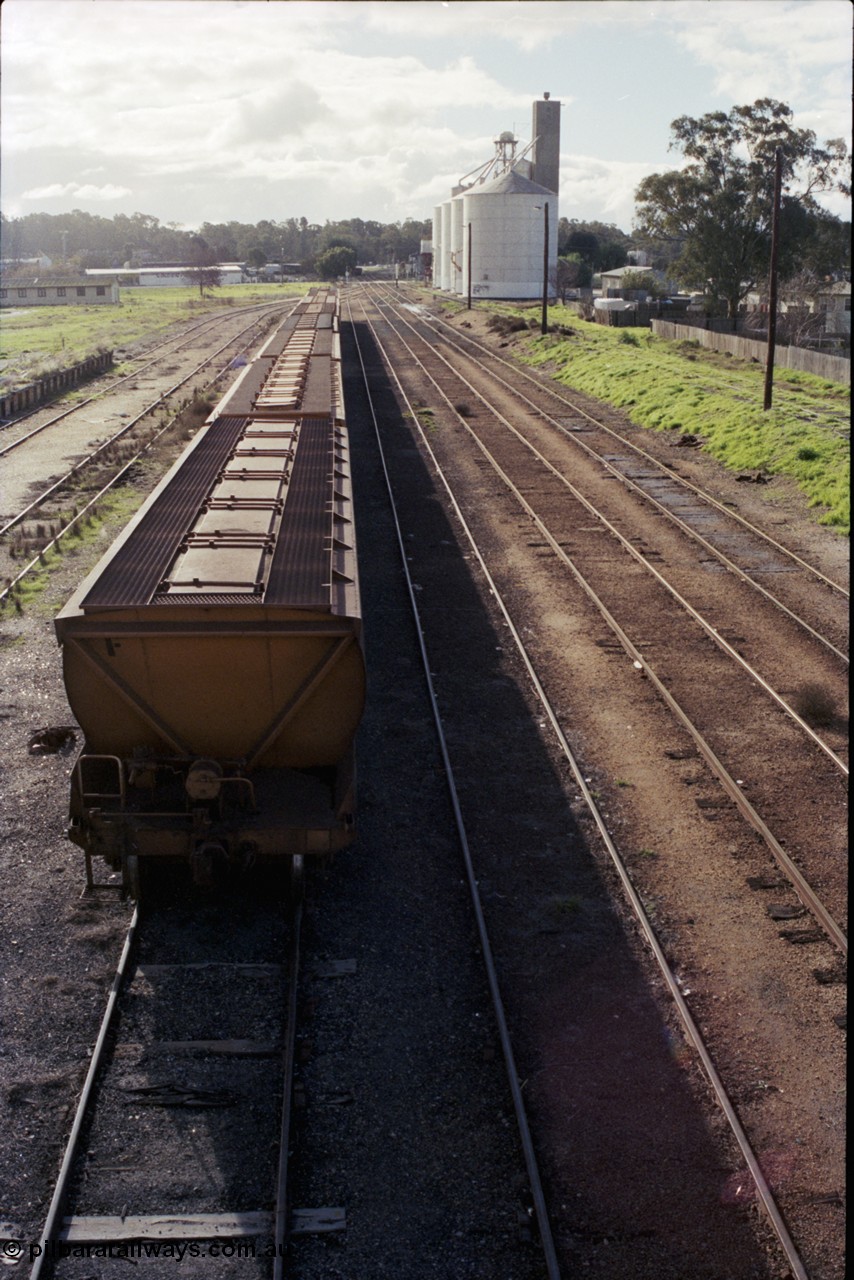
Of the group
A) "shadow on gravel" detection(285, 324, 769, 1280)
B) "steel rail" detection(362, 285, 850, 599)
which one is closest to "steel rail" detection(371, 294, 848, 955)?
"shadow on gravel" detection(285, 324, 769, 1280)

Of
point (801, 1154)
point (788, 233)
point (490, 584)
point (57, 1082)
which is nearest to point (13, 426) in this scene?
point (490, 584)

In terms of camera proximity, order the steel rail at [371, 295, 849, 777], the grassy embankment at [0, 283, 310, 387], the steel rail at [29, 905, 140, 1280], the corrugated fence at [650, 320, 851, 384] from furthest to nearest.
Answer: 1. the grassy embankment at [0, 283, 310, 387]
2. the corrugated fence at [650, 320, 851, 384]
3. the steel rail at [371, 295, 849, 777]
4. the steel rail at [29, 905, 140, 1280]

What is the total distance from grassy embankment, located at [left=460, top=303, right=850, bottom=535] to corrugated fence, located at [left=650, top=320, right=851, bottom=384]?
0.69 m

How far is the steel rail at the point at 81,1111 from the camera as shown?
20.5 ft

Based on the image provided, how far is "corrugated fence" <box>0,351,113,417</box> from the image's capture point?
40.0m

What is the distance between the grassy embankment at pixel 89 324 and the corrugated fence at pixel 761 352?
31.2 meters

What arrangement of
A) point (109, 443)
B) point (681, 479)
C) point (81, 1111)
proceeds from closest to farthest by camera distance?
point (81, 1111) < point (681, 479) < point (109, 443)

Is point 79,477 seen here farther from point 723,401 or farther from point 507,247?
point 507,247

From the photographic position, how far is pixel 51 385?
44375 millimetres

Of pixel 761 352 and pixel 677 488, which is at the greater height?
pixel 761 352

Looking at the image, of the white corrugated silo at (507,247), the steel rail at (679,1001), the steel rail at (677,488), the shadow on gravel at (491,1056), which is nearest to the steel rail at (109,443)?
the steel rail at (677,488)

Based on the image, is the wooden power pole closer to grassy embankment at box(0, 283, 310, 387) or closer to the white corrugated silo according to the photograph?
grassy embankment at box(0, 283, 310, 387)

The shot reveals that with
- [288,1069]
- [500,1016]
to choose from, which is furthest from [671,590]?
→ [288,1069]

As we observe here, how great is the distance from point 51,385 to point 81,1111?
4163 cm
